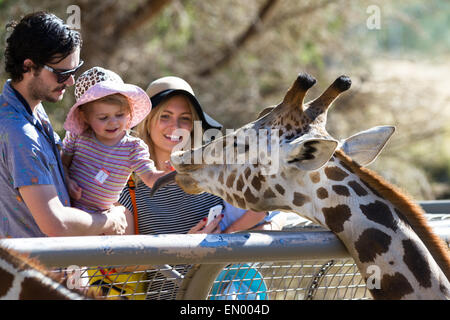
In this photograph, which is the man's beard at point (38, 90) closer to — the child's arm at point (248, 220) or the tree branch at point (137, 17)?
the child's arm at point (248, 220)

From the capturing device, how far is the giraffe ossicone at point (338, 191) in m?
2.32

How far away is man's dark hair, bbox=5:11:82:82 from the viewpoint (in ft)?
8.47

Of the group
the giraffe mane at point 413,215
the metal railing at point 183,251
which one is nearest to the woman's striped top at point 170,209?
the metal railing at point 183,251

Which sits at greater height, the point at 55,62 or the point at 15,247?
the point at 55,62

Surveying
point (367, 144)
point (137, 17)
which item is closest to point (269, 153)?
point (367, 144)

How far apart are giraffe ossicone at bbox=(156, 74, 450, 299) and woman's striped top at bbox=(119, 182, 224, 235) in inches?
22.7

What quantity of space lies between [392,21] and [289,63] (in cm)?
196

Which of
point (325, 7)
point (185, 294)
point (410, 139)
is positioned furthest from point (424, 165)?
point (185, 294)

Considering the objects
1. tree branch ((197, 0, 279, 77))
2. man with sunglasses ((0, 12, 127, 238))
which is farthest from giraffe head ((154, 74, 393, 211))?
tree branch ((197, 0, 279, 77))

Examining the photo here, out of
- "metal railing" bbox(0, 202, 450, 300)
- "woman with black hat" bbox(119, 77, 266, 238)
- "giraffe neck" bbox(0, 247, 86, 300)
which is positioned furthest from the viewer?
"woman with black hat" bbox(119, 77, 266, 238)

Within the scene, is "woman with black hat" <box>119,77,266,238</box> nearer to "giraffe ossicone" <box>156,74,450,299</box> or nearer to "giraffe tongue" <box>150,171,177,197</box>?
"giraffe tongue" <box>150,171,177,197</box>

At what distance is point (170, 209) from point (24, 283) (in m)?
1.70

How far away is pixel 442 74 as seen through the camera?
49.2ft
